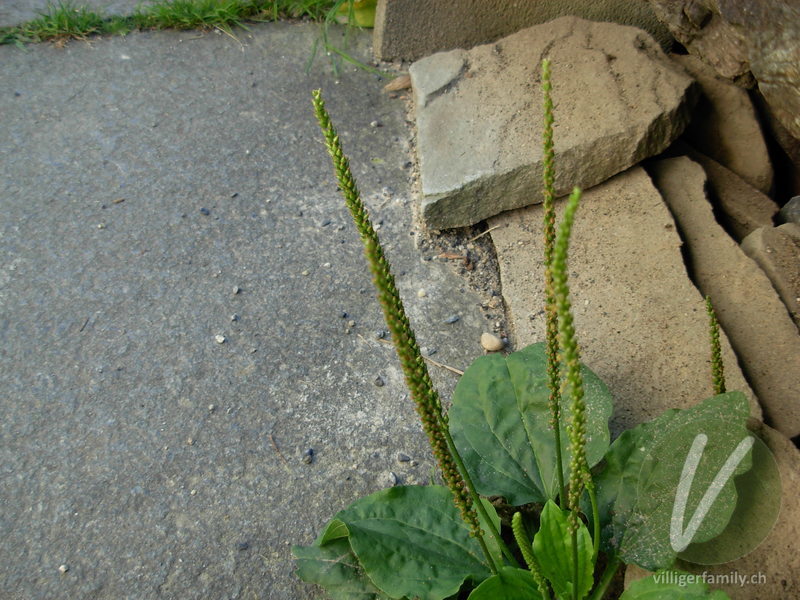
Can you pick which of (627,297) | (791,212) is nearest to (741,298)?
(627,297)

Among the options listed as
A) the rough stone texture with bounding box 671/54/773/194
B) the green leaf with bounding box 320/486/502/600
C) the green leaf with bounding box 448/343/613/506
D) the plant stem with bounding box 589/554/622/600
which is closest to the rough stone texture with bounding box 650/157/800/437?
the rough stone texture with bounding box 671/54/773/194

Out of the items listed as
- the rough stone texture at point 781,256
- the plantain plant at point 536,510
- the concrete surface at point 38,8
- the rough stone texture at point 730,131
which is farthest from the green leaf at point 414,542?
the concrete surface at point 38,8

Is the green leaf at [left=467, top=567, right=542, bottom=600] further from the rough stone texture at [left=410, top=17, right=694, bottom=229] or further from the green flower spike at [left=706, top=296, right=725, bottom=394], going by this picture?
the rough stone texture at [left=410, top=17, right=694, bottom=229]

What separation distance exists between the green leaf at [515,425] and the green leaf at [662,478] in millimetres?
70

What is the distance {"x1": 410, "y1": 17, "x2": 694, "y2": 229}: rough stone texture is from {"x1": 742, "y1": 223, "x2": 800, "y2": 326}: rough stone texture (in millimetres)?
485

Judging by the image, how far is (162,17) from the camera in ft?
12.5

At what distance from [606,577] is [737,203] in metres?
1.71

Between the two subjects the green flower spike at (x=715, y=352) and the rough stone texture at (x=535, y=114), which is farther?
the rough stone texture at (x=535, y=114)

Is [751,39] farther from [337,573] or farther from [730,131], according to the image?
[337,573]

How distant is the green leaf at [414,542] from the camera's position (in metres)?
1.63

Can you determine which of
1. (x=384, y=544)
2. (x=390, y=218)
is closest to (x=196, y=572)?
(x=384, y=544)

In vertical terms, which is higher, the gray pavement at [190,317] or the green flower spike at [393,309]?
the green flower spike at [393,309]

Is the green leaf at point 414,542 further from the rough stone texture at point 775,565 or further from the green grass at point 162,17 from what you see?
the green grass at point 162,17

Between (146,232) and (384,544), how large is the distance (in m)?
1.69
